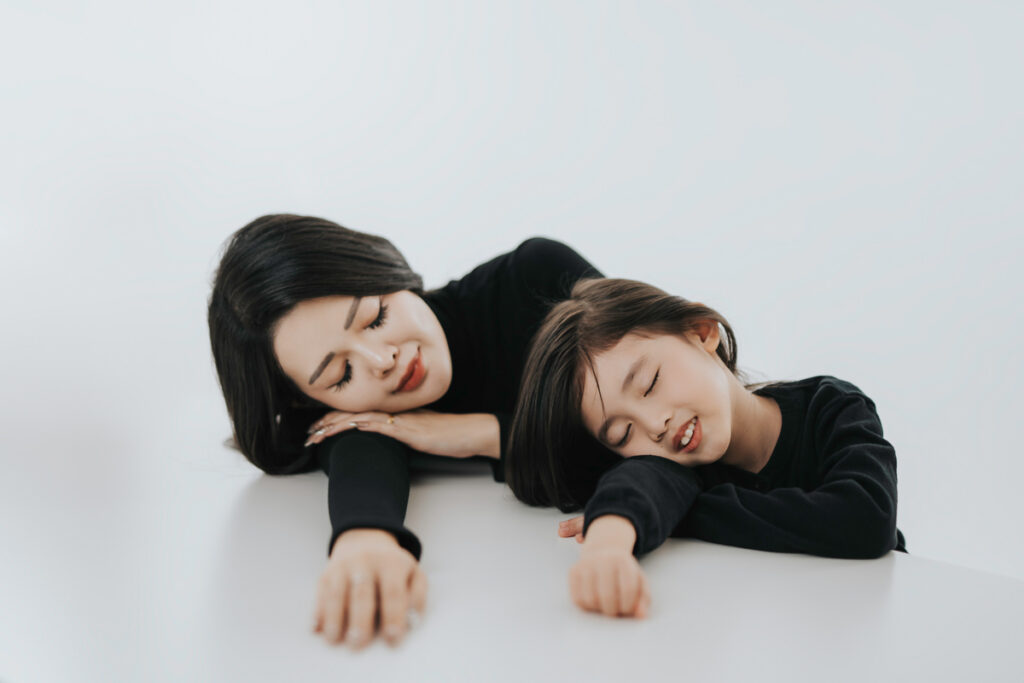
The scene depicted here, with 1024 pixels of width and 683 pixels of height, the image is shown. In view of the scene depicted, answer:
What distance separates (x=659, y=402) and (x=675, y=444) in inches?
2.2

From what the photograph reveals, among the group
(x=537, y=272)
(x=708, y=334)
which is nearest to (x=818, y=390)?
(x=708, y=334)

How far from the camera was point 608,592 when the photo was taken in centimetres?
76

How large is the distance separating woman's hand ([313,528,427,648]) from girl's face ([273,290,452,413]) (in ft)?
1.36

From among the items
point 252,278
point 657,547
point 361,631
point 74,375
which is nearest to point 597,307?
point 657,547

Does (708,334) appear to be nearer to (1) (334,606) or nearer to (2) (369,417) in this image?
(2) (369,417)

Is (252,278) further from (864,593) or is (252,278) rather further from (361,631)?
(864,593)

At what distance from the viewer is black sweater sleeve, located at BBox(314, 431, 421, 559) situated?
86 cm

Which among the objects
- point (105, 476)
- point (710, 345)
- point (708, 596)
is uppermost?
point (710, 345)

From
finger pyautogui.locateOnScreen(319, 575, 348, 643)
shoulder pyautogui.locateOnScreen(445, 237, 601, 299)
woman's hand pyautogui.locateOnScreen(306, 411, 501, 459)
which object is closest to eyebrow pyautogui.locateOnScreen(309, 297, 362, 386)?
woman's hand pyautogui.locateOnScreen(306, 411, 501, 459)

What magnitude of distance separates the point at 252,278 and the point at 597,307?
495 millimetres

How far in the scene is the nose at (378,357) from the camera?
3.83 ft

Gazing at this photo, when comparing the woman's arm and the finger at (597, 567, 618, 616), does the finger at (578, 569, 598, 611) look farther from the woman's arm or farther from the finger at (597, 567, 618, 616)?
the woman's arm

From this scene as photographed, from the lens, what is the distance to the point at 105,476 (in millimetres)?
1268

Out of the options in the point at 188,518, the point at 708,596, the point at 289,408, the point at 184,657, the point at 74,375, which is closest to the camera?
the point at 184,657
